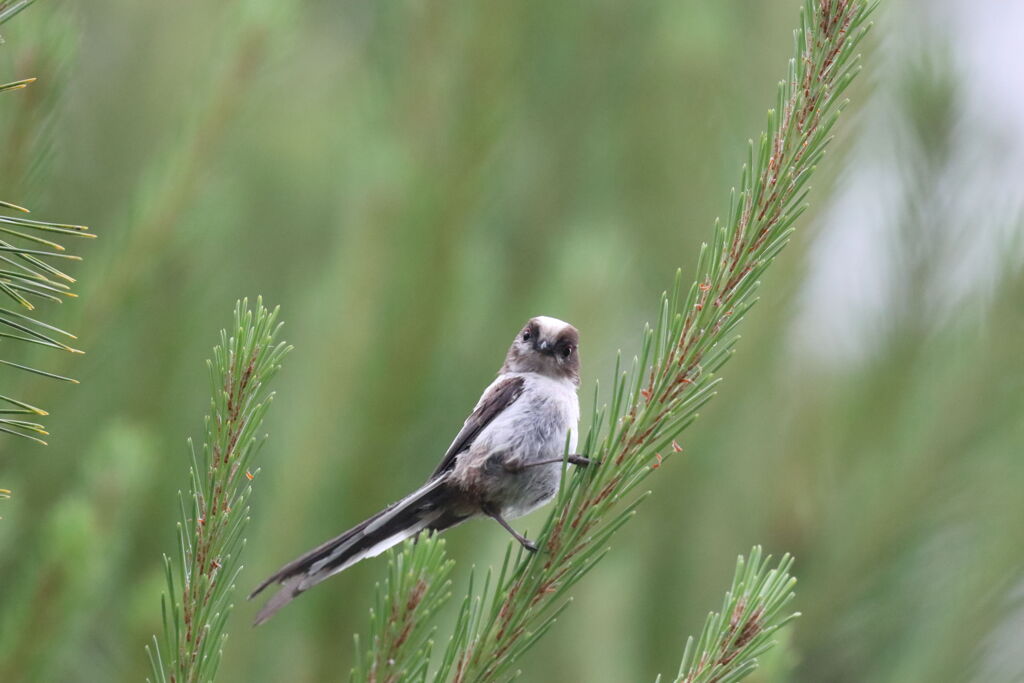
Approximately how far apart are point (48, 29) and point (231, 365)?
3.31 feet

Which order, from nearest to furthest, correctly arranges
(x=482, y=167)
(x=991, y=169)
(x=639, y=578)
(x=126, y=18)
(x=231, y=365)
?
(x=231, y=365), (x=482, y=167), (x=991, y=169), (x=639, y=578), (x=126, y=18)

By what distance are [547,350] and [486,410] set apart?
0.65ft

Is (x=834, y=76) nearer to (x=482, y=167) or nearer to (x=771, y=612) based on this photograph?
(x=771, y=612)

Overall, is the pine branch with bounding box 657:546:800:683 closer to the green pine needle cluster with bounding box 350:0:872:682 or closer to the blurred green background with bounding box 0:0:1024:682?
the green pine needle cluster with bounding box 350:0:872:682

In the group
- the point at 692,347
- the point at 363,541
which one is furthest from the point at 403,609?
the point at 363,541

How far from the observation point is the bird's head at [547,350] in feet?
7.59

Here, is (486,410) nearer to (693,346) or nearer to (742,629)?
(693,346)

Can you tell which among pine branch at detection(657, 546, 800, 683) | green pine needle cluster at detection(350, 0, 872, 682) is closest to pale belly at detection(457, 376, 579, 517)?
green pine needle cluster at detection(350, 0, 872, 682)

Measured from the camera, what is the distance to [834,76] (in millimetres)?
1349

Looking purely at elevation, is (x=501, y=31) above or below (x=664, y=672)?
above

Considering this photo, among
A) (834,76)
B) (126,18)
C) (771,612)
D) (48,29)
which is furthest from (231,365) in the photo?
(126,18)

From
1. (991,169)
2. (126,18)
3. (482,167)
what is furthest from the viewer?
(126,18)

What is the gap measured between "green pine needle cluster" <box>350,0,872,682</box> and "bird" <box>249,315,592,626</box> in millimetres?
292

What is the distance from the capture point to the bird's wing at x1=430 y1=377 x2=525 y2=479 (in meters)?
2.19
